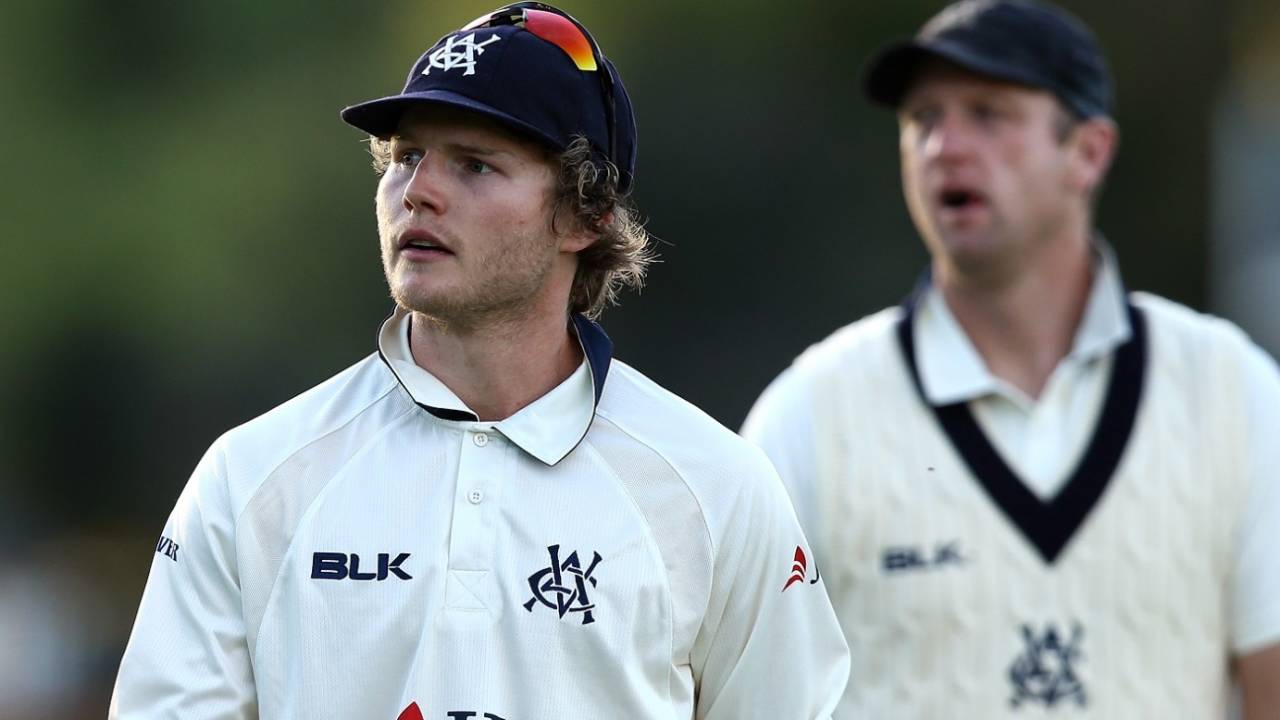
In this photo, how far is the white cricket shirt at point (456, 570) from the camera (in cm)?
344

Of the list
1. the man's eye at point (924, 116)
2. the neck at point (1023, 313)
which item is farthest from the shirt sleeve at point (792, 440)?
the man's eye at point (924, 116)

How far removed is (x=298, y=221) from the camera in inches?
549

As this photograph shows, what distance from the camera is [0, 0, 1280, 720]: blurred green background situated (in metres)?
13.9

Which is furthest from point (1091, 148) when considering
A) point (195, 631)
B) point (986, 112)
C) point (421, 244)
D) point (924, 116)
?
point (195, 631)

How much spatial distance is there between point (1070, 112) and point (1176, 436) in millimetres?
1015

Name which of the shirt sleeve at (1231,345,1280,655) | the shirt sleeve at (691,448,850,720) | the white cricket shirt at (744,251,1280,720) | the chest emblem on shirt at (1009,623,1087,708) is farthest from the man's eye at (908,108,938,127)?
the shirt sleeve at (691,448,850,720)

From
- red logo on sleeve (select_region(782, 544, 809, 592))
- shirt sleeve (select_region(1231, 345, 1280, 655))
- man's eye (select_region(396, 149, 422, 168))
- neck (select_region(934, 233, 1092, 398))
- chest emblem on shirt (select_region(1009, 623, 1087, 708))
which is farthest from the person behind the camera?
neck (select_region(934, 233, 1092, 398))

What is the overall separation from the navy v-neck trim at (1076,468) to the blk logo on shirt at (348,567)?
6.57 feet

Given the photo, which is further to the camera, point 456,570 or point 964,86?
point 964,86

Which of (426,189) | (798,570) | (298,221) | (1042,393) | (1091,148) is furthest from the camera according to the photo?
(298,221)

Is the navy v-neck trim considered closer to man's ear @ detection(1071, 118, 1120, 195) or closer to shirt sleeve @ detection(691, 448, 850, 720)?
man's ear @ detection(1071, 118, 1120, 195)

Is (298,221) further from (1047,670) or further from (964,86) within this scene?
(1047,670)

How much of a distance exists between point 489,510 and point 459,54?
822 millimetres

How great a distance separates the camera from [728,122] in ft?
47.8
